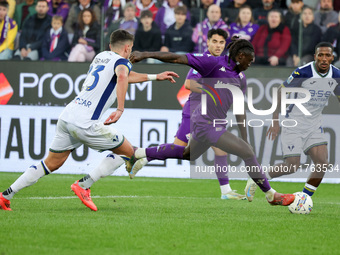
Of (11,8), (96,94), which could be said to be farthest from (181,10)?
(96,94)

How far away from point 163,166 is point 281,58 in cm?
316

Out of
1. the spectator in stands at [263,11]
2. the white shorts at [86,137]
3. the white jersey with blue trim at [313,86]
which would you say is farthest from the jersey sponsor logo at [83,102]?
the spectator in stands at [263,11]

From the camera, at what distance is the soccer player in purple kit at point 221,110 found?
743 cm

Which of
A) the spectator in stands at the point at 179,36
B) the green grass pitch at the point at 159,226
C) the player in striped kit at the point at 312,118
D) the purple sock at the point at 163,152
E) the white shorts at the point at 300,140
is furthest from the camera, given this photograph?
the spectator in stands at the point at 179,36

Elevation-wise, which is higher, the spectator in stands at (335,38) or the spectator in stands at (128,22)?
the spectator in stands at (128,22)

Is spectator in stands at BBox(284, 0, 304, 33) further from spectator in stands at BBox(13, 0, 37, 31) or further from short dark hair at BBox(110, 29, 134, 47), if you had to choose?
short dark hair at BBox(110, 29, 134, 47)

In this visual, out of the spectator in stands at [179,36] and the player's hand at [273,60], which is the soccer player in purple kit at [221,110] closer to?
the player's hand at [273,60]

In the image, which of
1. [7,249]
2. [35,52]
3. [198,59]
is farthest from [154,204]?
[35,52]

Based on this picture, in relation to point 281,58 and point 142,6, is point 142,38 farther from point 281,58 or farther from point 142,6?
point 281,58

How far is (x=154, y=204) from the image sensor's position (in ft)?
27.5

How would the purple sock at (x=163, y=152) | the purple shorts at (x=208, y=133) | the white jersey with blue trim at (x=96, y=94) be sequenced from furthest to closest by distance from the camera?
the purple sock at (x=163, y=152)
the purple shorts at (x=208, y=133)
the white jersey with blue trim at (x=96, y=94)

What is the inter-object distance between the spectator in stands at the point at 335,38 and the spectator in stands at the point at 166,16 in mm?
2793

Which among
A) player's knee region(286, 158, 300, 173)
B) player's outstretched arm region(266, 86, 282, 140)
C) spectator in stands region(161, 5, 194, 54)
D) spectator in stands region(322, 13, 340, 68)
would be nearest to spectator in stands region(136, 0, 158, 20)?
spectator in stands region(161, 5, 194, 54)

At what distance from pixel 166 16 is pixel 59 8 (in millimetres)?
2325
